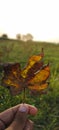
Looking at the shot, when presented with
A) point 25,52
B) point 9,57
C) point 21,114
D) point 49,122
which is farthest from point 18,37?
point 21,114

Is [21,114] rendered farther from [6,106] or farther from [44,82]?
[6,106]

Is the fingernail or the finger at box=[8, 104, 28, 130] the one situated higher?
the fingernail

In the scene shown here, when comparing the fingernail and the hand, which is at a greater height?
→ the fingernail

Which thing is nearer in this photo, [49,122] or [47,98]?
[49,122]

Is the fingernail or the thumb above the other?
the fingernail

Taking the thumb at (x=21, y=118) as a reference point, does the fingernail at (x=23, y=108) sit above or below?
above

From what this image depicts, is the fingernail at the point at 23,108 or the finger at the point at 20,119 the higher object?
the fingernail at the point at 23,108
